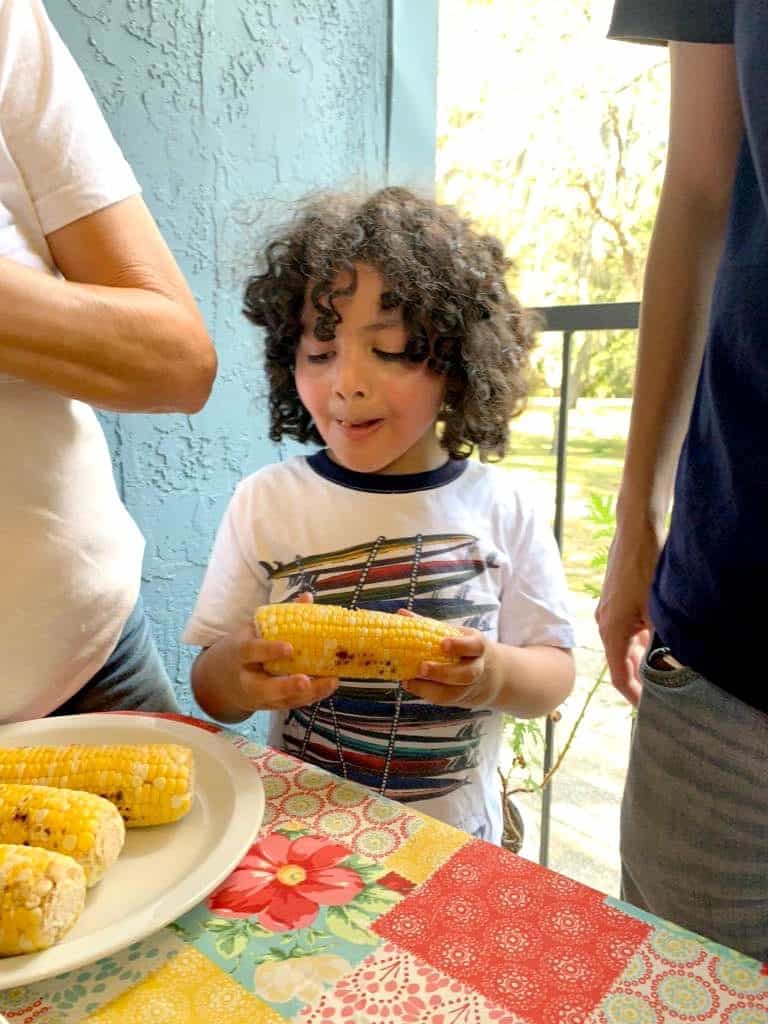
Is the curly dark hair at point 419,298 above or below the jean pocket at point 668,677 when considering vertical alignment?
above

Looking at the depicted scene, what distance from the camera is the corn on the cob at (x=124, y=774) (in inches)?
24.0

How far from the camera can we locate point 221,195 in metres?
1.59

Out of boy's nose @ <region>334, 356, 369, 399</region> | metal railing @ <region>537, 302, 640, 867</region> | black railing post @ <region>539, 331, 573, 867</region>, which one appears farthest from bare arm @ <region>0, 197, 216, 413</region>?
black railing post @ <region>539, 331, 573, 867</region>

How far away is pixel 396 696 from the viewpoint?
0.99 metres

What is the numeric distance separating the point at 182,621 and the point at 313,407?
809mm

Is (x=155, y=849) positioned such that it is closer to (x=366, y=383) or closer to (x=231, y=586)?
(x=231, y=586)

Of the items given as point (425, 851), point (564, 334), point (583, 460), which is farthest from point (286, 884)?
point (583, 460)

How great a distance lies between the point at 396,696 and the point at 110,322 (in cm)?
56

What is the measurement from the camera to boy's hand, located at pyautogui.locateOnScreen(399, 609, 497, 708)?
781 mm

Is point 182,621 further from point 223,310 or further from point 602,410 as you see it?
point 602,410

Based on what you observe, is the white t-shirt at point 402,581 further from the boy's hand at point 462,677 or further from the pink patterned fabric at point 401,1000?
the pink patterned fabric at point 401,1000

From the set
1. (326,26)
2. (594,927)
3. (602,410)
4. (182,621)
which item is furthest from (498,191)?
(594,927)

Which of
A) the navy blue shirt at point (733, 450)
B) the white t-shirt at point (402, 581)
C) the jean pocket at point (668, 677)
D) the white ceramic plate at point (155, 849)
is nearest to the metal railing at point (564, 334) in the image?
the white t-shirt at point (402, 581)

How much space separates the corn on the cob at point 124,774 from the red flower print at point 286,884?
8 centimetres
